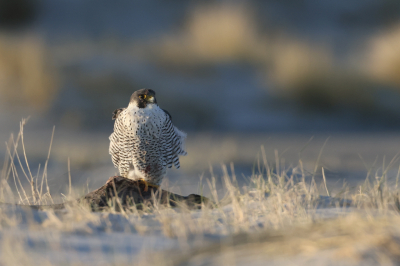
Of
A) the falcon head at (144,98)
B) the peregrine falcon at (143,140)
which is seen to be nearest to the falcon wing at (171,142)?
the peregrine falcon at (143,140)

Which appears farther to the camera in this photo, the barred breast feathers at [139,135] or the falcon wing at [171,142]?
the falcon wing at [171,142]

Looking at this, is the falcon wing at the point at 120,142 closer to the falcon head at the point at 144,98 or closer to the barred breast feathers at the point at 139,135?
the barred breast feathers at the point at 139,135

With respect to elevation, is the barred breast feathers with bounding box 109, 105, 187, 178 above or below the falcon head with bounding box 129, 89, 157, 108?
below

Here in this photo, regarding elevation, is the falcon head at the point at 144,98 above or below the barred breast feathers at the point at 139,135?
above

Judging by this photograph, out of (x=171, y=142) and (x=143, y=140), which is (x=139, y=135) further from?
(x=171, y=142)

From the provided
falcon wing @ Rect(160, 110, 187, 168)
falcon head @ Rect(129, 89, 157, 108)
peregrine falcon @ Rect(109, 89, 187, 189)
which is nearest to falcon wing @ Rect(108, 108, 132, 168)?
peregrine falcon @ Rect(109, 89, 187, 189)

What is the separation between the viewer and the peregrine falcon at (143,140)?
3.99m

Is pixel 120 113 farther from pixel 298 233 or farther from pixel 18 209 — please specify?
pixel 298 233

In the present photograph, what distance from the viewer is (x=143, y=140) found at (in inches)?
158

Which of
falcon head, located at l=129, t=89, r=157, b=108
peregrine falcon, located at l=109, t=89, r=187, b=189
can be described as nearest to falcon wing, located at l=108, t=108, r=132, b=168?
peregrine falcon, located at l=109, t=89, r=187, b=189

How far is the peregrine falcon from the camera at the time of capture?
13.1ft

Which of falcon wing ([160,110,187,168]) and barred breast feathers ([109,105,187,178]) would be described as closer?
barred breast feathers ([109,105,187,178])

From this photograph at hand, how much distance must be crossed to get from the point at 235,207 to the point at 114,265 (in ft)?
3.53

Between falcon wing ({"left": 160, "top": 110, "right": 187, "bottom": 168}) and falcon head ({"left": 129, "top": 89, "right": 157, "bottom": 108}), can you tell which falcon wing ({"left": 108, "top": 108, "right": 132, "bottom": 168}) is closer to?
falcon head ({"left": 129, "top": 89, "right": 157, "bottom": 108})
